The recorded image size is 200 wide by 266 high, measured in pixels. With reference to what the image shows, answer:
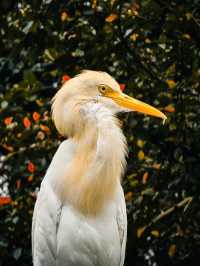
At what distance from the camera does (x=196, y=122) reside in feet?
18.1

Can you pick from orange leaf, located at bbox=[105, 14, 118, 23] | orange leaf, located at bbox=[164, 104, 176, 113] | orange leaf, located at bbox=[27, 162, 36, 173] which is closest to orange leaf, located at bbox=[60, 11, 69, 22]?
orange leaf, located at bbox=[105, 14, 118, 23]

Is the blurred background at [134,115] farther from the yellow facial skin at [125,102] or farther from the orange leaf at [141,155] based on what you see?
the yellow facial skin at [125,102]

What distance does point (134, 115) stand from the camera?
5512mm

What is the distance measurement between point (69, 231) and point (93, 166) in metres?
0.37

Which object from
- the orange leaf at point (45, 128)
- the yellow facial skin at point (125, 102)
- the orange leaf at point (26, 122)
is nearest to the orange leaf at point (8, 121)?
the orange leaf at point (26, 122)

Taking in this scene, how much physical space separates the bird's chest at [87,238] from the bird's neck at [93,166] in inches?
2.2

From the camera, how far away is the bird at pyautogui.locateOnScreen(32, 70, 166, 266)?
14.4ft

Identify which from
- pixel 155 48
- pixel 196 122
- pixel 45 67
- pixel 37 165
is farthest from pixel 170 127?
pixel 45 67

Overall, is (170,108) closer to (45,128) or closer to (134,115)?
(134,115)

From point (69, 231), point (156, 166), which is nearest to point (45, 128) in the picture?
point (156, 166)

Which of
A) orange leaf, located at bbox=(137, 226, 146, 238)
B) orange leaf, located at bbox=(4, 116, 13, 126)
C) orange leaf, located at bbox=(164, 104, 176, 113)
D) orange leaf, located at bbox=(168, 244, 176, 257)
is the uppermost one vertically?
orange leaf, located at bbox=(164, 104, 176, 113)

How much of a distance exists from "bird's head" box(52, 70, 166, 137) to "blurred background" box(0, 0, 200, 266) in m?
0.86

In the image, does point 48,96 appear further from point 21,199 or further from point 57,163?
point 57,163

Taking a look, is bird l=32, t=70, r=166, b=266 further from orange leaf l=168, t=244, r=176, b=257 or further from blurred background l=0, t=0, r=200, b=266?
orange leaf l=168, t=244, r=176, b=257
